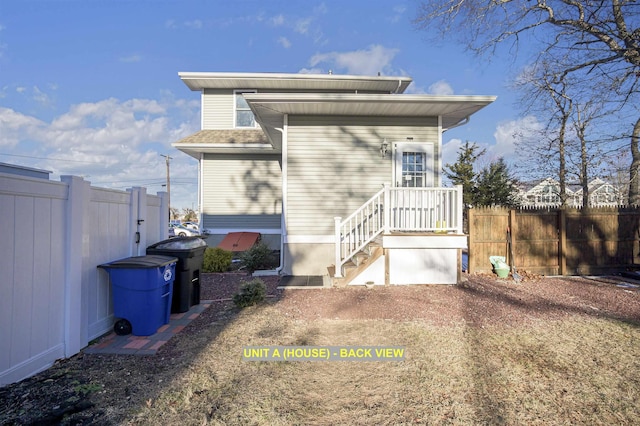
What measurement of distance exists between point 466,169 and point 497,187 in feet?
6.60

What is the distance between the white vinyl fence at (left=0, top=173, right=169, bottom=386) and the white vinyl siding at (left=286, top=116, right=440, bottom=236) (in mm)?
3944

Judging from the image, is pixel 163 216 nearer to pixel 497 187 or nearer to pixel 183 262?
pixel 183 262

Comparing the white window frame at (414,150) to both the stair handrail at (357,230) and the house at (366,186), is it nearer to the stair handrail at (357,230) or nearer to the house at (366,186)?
the house at (366,186)

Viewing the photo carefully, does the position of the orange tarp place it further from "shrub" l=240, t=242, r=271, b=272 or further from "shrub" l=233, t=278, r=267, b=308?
"shrub" l=233, t=278, r=267, b=308

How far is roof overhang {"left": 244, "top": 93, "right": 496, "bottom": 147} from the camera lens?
21.4 feet

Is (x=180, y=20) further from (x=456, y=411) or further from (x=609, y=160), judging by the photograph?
(x=609, y=160)

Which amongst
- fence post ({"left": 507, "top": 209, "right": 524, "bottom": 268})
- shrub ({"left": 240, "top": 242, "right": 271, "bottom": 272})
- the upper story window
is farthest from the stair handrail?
the upper story window

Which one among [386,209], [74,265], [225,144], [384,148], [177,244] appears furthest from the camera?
[225,144]

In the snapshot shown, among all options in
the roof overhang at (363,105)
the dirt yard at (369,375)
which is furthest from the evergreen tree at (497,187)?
the dirt yard at (369,375)

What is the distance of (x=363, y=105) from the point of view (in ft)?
A: 22.5

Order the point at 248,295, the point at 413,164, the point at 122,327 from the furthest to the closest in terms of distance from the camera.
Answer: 1. the point at 413,164
2. the point at 248,295
3. the point at 122,327

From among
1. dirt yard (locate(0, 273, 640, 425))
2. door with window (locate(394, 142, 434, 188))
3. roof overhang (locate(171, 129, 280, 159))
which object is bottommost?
dirt yard (locate(0, 273, 640, 425))

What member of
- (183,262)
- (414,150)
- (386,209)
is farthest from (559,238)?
(183,262)

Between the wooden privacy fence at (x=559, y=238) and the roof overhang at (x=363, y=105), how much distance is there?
2585mm
